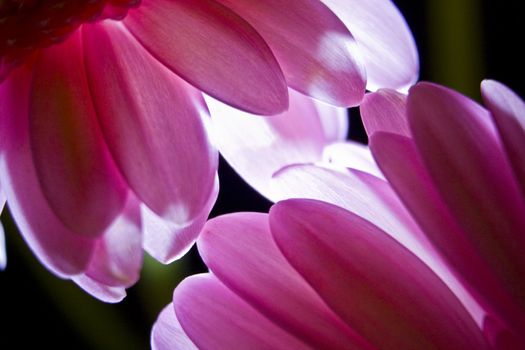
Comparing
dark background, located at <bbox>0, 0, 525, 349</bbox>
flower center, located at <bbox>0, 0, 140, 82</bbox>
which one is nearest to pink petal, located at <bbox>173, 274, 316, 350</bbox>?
flower center, located at <bbox>0, 0, 140, 82</bbox>

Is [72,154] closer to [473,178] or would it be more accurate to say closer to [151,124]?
[151,124]

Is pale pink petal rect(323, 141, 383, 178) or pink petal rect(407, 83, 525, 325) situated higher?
pink petal rect(407, 83, 525, 325)

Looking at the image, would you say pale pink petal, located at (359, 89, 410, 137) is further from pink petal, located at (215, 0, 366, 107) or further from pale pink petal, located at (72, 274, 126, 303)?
pale pink petal, located at (72, 274, 126, 303)

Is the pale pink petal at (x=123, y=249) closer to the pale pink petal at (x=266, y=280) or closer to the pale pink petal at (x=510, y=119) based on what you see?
the pale pink petal at (x=266, y=280)

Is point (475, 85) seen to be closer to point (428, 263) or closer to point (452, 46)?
point (452, 46)

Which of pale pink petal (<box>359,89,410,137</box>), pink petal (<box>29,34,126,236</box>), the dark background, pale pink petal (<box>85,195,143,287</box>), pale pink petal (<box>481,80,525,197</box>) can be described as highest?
pale pink petal (<box>481,80,525,197</box>)

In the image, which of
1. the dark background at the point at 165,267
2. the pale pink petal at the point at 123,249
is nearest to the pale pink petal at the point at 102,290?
the pale pink petal at the point at 123,249
